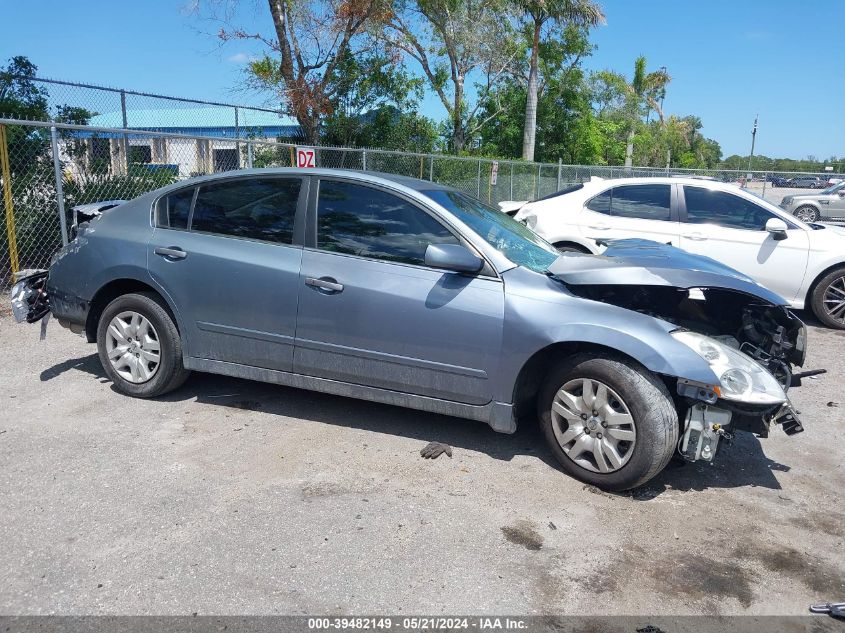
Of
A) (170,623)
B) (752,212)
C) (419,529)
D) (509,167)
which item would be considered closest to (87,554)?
(170,623)

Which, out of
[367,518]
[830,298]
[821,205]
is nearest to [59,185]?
[367,518]

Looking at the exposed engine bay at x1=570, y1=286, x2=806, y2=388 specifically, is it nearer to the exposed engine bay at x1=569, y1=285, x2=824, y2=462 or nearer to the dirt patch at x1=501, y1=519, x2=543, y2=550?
the exposed engine bay at x1=569, y1=285, x2=824, y2=462

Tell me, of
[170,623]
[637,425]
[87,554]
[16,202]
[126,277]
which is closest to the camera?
[170,623]

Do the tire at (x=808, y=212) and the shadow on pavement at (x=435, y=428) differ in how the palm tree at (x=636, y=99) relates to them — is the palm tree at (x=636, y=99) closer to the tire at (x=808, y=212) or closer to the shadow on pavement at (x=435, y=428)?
the tire at (x=808, y=212)

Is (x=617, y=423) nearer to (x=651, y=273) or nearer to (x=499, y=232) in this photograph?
(x=651, y=273)

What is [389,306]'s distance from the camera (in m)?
4.18

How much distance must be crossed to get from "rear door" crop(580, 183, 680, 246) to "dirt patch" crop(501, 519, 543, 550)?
17.9 feet

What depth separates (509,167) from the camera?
18.7m

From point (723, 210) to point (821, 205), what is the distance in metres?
16.5

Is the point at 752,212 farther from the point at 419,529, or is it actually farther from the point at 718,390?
the point at 419,529

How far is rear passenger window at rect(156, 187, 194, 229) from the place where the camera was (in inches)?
193

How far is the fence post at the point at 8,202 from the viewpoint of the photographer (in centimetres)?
742

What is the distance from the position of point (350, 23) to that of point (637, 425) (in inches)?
653

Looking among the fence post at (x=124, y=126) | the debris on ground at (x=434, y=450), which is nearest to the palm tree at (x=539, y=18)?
the fence post at (x=124, y=126)
